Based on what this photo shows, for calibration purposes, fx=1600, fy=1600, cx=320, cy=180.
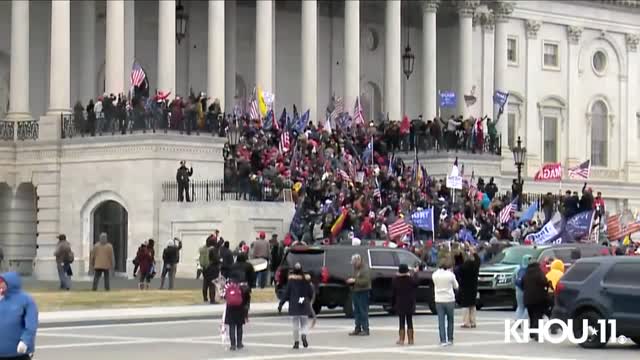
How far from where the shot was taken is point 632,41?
80.3m

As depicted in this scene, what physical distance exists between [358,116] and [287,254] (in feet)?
69.5

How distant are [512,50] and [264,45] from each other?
61.0ft

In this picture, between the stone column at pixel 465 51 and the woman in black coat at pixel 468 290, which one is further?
the stone column at pixel 465 51

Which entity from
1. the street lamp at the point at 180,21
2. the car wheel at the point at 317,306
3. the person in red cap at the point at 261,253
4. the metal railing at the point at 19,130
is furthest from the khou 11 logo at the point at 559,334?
the street lamp at the point at 180,21

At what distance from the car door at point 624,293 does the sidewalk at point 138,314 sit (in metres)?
12.4

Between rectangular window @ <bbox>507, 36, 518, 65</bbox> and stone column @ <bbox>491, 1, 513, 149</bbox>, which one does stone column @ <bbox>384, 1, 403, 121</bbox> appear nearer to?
stone column @ <bbox>491, 1, 513, 149</bbox>

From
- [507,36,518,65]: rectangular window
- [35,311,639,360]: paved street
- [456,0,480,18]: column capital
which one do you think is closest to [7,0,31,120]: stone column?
[456,0,480,18]: column capital

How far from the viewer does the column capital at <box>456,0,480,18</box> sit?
6819 centimetres

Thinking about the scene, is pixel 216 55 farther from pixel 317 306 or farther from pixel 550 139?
pixel 550 139

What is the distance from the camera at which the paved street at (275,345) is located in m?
27.4

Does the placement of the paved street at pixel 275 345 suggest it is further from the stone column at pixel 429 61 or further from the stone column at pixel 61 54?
the stone column at pixel 429 61

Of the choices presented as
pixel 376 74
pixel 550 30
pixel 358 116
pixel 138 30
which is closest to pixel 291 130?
pixel 358 116

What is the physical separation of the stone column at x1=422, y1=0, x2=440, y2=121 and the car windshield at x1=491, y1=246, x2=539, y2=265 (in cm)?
2330

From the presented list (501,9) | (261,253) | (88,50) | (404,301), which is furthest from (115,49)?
(404,301)
